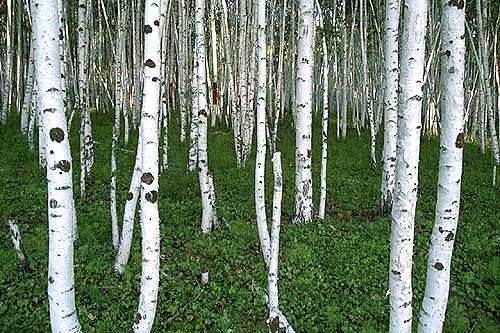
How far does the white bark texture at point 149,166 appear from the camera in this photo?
3297 mm

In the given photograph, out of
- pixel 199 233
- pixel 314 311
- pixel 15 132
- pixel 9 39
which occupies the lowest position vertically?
pixel 314 311

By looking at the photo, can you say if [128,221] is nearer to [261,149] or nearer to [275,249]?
[261,149]

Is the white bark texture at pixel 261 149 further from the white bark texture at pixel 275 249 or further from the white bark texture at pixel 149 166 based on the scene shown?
the white bark texture at pixel 149 166

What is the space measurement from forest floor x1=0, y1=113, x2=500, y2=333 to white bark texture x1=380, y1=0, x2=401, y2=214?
2.00ft

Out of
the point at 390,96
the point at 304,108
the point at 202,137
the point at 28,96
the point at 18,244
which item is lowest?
the point at 18,244

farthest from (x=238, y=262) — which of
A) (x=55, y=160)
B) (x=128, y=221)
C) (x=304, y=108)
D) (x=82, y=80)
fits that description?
(x=82, y=80)

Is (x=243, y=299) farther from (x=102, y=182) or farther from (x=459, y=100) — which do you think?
(x=102, y=182)

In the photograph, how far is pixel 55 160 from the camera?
2.98 m

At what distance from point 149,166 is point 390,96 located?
5.27 metres

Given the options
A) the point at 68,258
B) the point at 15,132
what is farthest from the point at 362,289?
the point at 15,132

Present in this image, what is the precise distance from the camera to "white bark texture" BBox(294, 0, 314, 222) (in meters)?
6.55

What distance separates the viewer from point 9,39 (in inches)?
516

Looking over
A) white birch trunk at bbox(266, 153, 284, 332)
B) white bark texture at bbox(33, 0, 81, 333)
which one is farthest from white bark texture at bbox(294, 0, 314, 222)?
white bark texture at bbox(33, 0, 81, 333)

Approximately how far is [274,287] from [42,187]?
634 cm
